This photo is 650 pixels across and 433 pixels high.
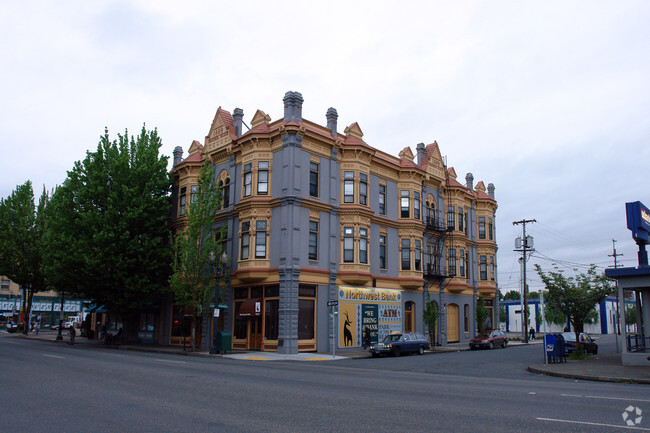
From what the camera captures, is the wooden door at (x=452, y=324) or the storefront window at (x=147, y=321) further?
the wooden door at (x=452, y=324)

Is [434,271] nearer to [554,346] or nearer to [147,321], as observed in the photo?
[554,346]

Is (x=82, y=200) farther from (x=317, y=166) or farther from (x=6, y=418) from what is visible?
(x=6, y=418)

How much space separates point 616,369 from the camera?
19859 mm

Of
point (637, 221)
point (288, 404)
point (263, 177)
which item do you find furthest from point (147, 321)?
point (637, 221)

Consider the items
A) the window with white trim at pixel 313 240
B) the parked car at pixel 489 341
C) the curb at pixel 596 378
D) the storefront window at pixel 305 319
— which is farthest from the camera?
the parked car at pixel 489 341

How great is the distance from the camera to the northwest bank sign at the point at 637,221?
23.9 metres

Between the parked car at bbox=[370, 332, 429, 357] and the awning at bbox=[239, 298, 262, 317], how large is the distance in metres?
7.26

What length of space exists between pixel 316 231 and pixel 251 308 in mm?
6314

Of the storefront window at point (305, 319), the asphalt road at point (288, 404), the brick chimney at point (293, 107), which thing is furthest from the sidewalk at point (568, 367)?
the brick chimney at point (293, 107)

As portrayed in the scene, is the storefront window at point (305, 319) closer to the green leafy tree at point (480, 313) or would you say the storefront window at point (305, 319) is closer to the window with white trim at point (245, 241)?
the window with white trim at point (245, 241)

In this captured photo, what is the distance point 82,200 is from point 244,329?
14328 millimetres

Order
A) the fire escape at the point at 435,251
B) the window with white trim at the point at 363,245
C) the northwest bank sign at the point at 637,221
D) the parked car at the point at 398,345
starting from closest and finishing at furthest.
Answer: the northwest bank sign at the point at 637,221 < the parked car at the point at 398,345 < the window with white trim at the point at 363,245 < the fire escape at the point at 435,251

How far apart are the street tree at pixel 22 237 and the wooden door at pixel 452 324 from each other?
37961mm

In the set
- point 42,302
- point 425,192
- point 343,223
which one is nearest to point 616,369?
point 343,223
